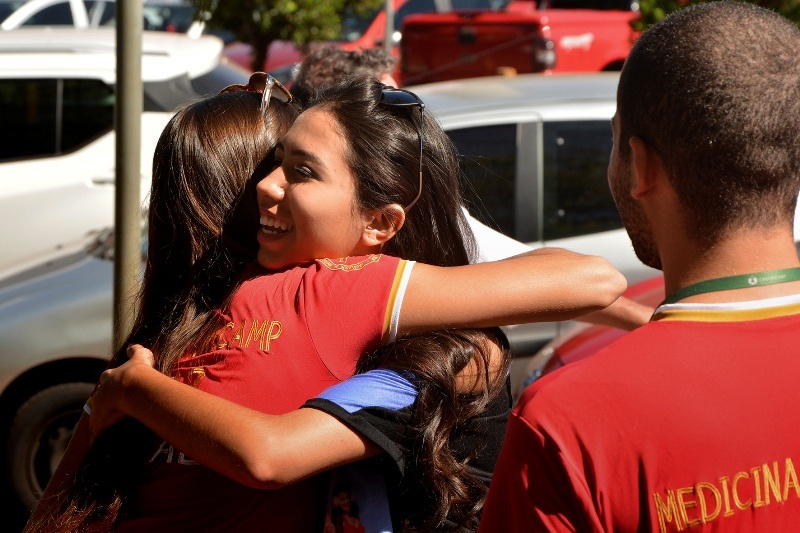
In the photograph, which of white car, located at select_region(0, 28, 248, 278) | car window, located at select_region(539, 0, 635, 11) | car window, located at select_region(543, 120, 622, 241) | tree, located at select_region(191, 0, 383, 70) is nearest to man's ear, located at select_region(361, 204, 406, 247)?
Answer: car window, located at select_region(543, 120, 622, 241)

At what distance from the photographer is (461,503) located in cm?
181

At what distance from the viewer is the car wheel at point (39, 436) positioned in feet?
15.8

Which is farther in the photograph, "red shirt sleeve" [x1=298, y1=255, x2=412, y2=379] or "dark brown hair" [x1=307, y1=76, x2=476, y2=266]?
"dark brown hair" [x1=307, y1=76, x2=476, y2=266]

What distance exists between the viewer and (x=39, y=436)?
485cm

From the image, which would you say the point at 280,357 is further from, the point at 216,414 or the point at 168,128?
the point at 168,128

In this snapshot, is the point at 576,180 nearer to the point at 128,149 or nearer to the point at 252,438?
the point at 128,149

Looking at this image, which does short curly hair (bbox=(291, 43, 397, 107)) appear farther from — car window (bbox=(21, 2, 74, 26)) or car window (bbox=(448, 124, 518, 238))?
car window (bbox=(21, 2, 74, 26))

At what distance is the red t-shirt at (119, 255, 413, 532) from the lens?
1785 millimetres

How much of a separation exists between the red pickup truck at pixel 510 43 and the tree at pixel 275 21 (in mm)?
835

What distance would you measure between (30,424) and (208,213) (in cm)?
318

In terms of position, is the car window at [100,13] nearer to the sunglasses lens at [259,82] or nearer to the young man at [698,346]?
the sunglasses lens at [259,82]

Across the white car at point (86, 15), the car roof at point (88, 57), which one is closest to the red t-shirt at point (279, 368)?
A: the car roof at point (88, 57)

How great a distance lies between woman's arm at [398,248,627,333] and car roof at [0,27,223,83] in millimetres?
5771

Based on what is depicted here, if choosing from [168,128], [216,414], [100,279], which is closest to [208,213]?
[168,128]
